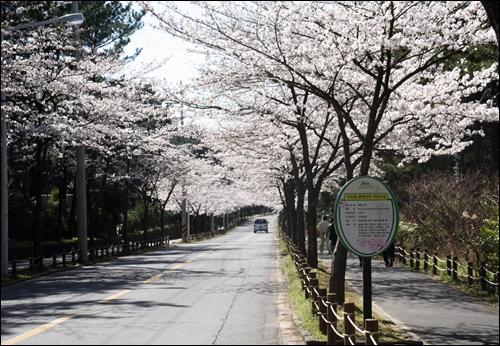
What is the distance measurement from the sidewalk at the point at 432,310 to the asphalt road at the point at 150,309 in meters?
2.11

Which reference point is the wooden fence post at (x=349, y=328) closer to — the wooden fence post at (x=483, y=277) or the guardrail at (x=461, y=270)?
the guardrail at (x=461, y=270)

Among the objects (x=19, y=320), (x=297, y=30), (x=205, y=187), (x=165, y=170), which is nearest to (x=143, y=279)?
(x=19, y=320)

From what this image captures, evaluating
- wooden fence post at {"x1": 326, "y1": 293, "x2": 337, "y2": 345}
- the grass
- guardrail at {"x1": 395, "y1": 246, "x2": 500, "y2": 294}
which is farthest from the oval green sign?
guardrail at {"x1": 395, "y1": 246, "x2": 500, "y2": 294}

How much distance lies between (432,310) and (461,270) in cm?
583

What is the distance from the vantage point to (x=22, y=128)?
2270cm

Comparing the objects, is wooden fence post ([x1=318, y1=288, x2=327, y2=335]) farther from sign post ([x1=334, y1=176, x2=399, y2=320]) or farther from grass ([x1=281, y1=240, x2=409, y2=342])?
sign post ([x1=334, y1=176, x2=399, y2=320])

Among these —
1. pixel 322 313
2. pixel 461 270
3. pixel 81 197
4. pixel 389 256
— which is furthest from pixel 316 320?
pixel 81 197

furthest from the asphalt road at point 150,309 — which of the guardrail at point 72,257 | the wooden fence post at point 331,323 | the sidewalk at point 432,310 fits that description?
the sidewalk at point 432,310

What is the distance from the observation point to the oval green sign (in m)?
7.59

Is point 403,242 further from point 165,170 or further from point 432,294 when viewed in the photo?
point 165,170

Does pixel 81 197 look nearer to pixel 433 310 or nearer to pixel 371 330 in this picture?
pixel 433 310

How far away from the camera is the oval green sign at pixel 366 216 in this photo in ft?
24.9

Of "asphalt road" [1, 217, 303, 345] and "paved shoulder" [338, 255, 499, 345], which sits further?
"paved shoulder" [338, 255, 499, 345]

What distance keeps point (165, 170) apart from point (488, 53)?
31.5 m
